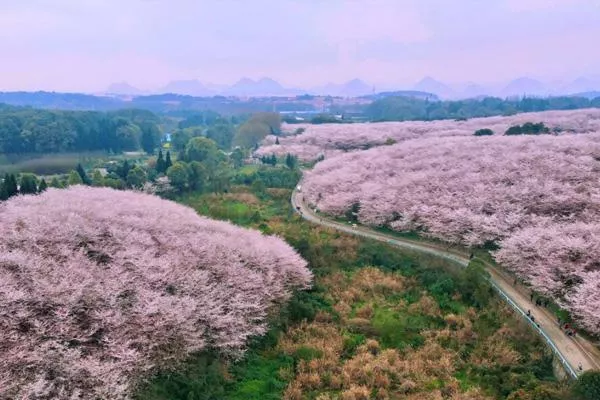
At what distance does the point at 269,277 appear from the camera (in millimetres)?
29172

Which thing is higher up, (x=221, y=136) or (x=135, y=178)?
(x=221, y=136)

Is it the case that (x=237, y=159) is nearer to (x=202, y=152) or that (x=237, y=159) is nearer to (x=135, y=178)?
(x=202, y=152)

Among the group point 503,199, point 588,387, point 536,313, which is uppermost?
point 503,199

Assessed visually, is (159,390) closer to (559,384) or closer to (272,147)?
(559,384)

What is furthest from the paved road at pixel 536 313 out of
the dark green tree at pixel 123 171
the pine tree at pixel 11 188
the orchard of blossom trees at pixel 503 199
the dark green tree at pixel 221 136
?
the dark green tree at pixel 221 136

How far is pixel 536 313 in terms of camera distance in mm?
28750

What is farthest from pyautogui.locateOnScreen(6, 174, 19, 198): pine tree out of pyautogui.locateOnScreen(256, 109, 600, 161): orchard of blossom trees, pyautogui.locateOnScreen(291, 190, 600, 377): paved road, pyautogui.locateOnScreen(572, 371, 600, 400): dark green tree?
pyautogui.locateOnScreen(256, 109, 600, 161): orchard of blossom trees

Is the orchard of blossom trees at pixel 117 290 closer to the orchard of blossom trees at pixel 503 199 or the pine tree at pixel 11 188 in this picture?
the pine tree at pixel 11 188

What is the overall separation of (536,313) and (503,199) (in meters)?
14.7

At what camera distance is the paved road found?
23750 mm

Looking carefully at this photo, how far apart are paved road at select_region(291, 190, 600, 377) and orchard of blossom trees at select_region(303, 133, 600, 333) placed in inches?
49.4

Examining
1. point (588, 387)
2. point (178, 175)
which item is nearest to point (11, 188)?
point (178, 175)

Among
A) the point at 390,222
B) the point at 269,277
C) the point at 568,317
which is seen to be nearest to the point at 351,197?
the point at 390,222

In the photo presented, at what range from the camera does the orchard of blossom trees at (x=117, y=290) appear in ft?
→ 60.3
